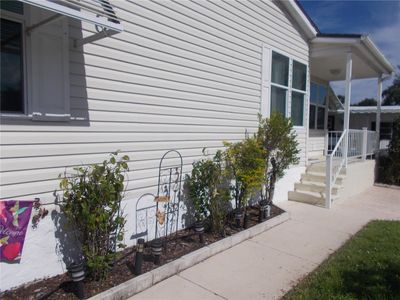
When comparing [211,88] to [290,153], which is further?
[290,153]

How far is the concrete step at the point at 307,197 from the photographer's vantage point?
25.3ft

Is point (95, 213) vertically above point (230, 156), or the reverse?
point (230, 156)

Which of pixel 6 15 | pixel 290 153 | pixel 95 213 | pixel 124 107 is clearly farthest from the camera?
pixel 290 153

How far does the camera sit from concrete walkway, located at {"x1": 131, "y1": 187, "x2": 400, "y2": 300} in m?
3.55

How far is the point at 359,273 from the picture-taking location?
398 centimetres

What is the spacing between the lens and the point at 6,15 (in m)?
2.99

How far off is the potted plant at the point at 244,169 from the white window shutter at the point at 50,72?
2923 millimetres

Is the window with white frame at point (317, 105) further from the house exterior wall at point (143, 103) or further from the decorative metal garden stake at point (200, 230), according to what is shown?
the decorative metal garden stake at point (200, 230)

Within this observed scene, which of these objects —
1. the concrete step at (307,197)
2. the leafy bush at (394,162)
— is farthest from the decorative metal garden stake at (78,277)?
the leafy bush at (394,162)

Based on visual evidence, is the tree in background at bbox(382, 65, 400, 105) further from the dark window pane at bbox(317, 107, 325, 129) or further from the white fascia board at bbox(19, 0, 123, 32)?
the white fascia board at bbox(19, 0, 123, 32)

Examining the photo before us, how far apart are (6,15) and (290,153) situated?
17.4 feet

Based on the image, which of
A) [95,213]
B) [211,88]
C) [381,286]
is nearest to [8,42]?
[95,213]

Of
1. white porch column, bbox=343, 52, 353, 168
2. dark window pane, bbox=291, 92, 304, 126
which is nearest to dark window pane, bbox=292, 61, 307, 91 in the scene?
dark window pane, bbox=291, 92, 304, 126

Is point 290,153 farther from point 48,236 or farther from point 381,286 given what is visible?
point 48,236
